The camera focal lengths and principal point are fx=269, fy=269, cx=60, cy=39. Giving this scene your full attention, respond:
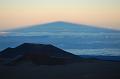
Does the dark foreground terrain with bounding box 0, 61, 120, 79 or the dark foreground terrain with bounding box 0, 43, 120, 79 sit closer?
the dark foreground terrain with bounding box 0, 61, 120, 79

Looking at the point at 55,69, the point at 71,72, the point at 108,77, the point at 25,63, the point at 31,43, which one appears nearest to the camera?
the point at 108,77

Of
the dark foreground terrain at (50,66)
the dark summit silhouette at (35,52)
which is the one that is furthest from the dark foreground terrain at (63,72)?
the dark summit silhouette at (35,52)

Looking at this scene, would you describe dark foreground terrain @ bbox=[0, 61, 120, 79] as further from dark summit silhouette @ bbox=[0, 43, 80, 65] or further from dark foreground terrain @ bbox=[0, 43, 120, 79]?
dark summit silhouette @ bbox=[0, 43, 80, 65]

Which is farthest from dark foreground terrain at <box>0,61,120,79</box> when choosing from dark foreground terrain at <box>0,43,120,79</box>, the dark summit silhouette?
the dark summit silhouette

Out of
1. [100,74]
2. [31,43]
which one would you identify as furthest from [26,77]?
[31,43]

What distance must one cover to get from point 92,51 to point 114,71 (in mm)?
3510

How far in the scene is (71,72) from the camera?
691 cm

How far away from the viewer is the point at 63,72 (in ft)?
22.7

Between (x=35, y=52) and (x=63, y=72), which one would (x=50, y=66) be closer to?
(x=63, y=72)

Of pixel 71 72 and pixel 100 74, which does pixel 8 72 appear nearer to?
pixel 71 72

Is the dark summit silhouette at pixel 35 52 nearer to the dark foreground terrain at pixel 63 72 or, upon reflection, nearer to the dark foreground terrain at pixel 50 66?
the dark foreground terrain at pixel 50 66

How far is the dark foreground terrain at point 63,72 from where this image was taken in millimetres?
6361

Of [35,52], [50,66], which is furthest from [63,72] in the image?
[35,52]

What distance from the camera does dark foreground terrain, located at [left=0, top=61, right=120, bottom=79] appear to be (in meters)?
6.36
